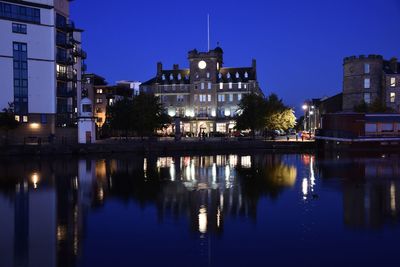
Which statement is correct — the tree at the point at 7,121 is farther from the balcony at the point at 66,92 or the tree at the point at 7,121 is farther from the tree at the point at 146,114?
the tree at the point at 146,114

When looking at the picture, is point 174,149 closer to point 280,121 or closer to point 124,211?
point 280,121

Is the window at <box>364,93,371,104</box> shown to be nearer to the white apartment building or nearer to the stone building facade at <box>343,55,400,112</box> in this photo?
the stone building facade at <box>343,55,400,112</box>

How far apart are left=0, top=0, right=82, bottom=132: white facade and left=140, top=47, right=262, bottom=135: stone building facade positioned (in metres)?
42.4

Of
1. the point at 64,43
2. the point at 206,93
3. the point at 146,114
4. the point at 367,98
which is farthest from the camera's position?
the point at 206,93

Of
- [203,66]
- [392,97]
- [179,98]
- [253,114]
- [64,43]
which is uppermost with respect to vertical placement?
[203,66]

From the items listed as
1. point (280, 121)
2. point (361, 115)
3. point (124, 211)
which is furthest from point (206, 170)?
point (280, 121)

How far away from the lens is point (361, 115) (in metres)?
69.2

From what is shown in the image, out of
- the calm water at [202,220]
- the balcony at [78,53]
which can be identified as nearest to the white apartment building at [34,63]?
the balcony at [78,53]

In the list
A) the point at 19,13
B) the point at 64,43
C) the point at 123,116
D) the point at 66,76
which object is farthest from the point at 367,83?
the point at 19,13

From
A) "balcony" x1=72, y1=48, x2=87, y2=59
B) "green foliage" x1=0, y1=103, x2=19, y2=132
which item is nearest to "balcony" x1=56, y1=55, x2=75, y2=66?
"balcony" x1=72, y1=48, x2=87, y2=59

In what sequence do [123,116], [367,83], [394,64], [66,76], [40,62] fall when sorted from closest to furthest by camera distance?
[40,62] < [66,76] < [123,116] < [367,83] < [394,64]

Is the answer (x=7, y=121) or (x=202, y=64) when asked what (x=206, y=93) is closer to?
(x=202, y=64)

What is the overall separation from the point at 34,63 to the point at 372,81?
6460cm

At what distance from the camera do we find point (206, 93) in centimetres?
11838
